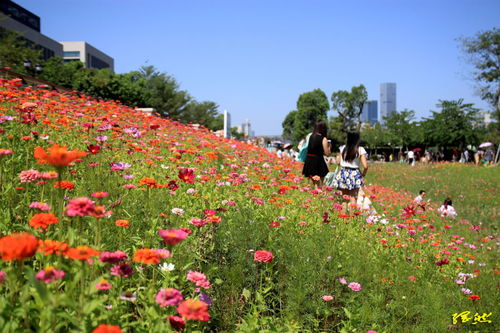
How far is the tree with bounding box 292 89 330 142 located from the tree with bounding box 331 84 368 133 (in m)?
4.21

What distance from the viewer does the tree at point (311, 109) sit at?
75.2m

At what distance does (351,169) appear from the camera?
21.4ft

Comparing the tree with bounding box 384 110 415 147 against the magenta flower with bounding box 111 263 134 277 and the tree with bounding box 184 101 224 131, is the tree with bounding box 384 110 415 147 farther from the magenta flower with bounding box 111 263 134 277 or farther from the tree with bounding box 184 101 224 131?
the magenta flower with bounding box 111 263 134 277

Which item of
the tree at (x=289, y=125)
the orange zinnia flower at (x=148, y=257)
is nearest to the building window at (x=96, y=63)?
the tree at (x=289, y=125)

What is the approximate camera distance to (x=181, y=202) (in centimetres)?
353

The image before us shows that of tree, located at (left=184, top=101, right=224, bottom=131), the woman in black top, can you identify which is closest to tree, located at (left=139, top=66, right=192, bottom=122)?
tree, located at (left=184, top=101, right=224, bottom=131)

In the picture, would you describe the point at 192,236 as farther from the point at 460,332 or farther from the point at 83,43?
the point at 83,43

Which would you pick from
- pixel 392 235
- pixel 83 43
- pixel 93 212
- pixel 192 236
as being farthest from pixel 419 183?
pixel 83 43

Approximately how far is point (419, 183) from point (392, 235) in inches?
533

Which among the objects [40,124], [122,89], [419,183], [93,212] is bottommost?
[419,183]

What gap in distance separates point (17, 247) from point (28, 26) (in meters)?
57.8

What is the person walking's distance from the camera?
6.43m

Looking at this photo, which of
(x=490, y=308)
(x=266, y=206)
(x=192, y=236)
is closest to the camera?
(x=192, y=236)

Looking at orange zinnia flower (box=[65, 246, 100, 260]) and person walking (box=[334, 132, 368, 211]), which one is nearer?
orange zinnia flower (box=[65, 246, 100, 260])
